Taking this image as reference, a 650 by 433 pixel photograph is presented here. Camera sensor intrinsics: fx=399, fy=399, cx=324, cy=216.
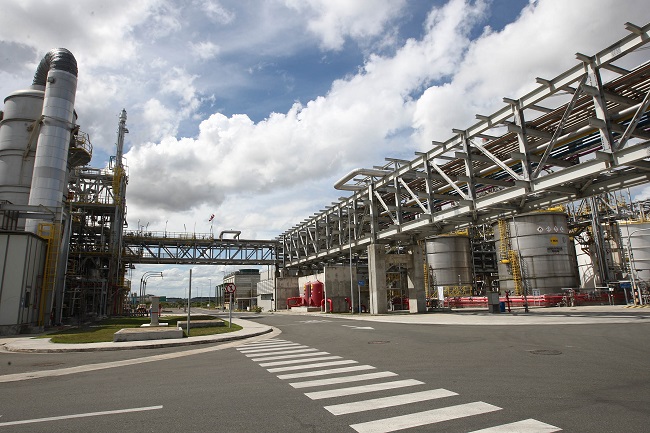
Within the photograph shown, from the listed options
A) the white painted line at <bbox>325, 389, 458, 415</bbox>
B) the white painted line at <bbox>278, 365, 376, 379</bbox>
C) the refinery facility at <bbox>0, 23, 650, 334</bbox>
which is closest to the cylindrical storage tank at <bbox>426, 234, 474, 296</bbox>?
the refinery facility at <bbox>0, 23, 650, 334</bbox>

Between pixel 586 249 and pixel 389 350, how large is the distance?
48.2 m

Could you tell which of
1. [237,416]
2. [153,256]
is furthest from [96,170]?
[237,416]

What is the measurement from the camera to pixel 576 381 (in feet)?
24.4

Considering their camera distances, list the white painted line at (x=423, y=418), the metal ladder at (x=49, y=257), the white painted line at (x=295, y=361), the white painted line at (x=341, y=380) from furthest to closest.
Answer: the metal ladder at (x=49, y=257) < the white painted line at (x=295, y=361) < the white painted line at (x=341, y=380) < the white painted line at (x=423, y=418)

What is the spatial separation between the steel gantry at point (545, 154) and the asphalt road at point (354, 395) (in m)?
8.30

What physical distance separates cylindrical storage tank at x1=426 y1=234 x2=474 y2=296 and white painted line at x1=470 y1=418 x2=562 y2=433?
160 feet

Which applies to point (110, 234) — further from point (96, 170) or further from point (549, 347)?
point (549, 347)

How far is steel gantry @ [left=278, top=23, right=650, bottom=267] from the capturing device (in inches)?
656

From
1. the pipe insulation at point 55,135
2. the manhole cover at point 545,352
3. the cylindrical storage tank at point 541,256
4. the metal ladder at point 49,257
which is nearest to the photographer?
the manhole cover at point 545,352

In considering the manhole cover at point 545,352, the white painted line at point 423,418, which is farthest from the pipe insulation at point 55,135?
the manhole cover at point 545,352

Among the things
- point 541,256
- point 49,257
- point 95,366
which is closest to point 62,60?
point 49,257

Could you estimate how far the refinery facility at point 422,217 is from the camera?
18.9m

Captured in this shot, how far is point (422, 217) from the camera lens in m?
28.2

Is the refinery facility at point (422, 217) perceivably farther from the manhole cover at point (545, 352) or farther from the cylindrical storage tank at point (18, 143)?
the manhole cover at point (545, 352)
